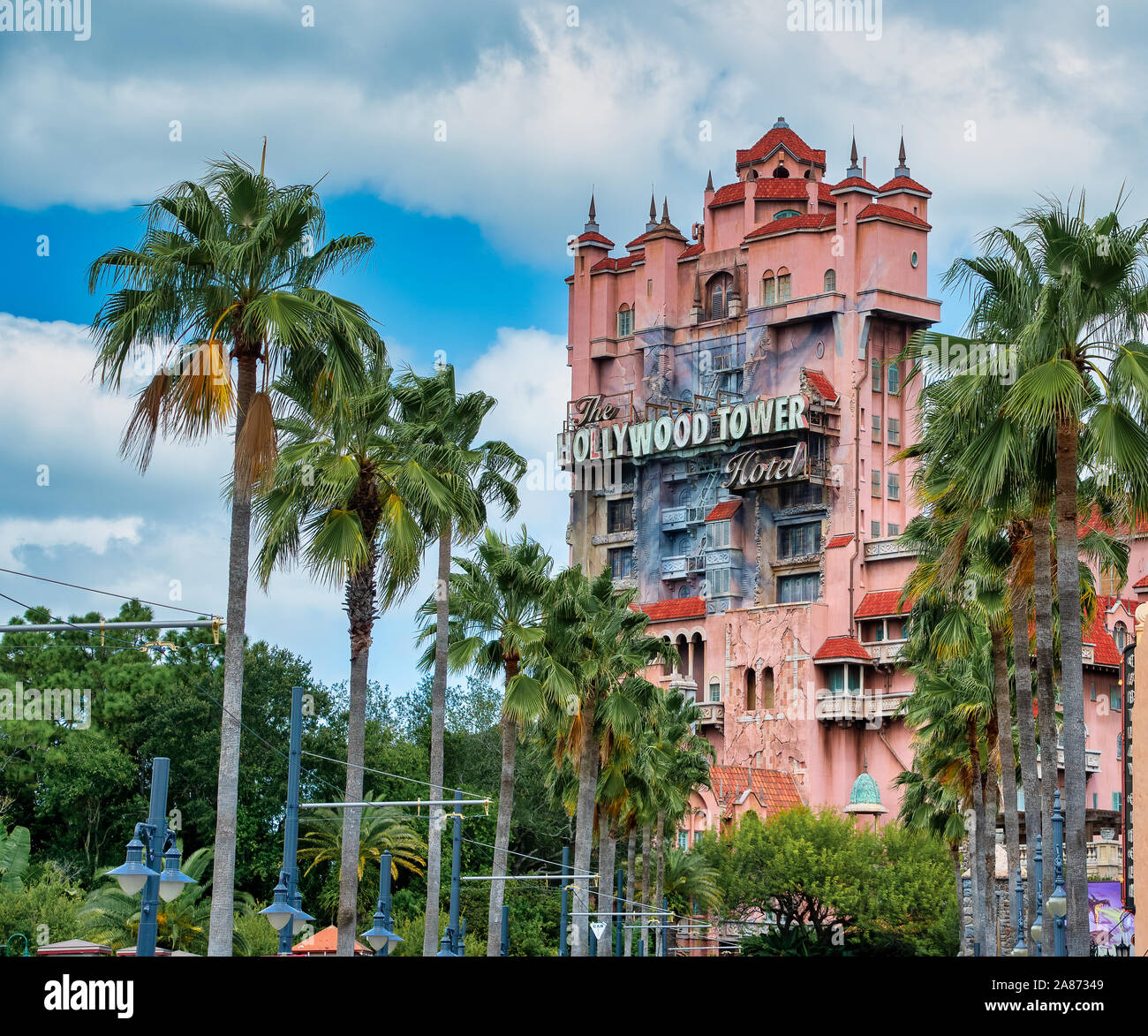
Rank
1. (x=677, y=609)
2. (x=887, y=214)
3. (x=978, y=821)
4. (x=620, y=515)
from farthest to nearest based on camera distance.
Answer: (x=620, y=515), (x=677, y=609), (x=887, y=214), (x=978, y=821)

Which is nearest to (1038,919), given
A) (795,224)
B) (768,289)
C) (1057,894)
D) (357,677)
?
(1057,894)

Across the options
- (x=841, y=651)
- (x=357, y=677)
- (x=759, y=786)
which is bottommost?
(x=759, y=786)

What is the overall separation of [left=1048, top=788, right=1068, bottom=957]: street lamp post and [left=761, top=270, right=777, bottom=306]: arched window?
245 ft

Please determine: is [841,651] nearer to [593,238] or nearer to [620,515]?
[620,515]

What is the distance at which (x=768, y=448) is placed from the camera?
351 ft

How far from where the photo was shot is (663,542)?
114 metres

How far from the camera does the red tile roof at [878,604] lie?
98188mm

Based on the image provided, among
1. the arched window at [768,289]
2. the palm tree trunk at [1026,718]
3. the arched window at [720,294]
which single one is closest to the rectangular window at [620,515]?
the arched window at [720,294]

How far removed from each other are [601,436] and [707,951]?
37.4m

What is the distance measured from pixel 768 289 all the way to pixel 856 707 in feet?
93.3

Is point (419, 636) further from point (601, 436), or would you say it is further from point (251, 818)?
point (601, 436)

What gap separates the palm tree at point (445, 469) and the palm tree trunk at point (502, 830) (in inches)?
88.1

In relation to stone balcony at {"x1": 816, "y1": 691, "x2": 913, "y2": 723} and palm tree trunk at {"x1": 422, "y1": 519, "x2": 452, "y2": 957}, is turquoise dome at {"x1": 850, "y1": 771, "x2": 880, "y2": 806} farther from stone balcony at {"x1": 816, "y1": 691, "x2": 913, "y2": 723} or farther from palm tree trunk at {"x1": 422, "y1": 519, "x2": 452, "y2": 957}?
palm tree trunk at {"x1": 422, "y1": 519, "x2": 452, "y2": 957}

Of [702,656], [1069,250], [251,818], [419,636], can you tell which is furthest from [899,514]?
[1069,250]
